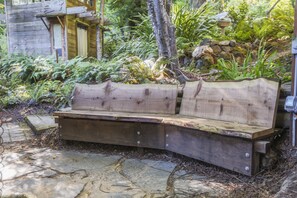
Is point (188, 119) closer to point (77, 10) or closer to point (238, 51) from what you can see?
point (238, 51)

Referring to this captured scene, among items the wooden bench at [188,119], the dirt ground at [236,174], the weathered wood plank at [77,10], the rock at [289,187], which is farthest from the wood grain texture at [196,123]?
the weathered wood plank at [77,10]

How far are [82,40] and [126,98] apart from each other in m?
7.51

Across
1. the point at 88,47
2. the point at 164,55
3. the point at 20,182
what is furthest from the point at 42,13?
the point at 20,182

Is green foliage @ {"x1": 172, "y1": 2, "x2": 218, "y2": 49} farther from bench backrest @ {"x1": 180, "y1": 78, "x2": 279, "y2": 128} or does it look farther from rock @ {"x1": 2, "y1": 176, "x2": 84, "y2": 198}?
rock @ {"x1": 2, "y1": 176, "x2": 84, "y2": 198}

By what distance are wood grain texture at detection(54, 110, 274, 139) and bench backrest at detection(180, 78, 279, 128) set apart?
0.10 m

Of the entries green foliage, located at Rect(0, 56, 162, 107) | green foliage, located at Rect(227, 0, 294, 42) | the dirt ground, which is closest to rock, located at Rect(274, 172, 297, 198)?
the dirt ground

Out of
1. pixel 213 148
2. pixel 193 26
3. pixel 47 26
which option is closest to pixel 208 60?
pixel 193 26

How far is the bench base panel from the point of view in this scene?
6.70ft

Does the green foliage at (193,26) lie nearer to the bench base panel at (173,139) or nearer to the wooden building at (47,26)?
the wooden building at (47,26)

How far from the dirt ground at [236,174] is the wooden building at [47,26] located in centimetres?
621

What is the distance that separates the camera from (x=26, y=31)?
9453 mm

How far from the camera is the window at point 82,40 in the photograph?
9663 mm

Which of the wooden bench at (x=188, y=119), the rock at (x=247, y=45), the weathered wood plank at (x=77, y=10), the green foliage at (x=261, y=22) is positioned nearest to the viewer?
the wooden bench at (x=188, y=119)

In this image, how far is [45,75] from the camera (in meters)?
6.62
